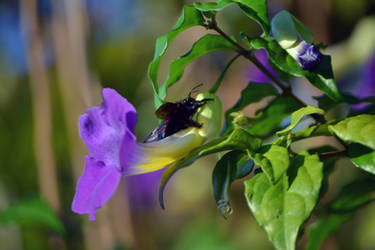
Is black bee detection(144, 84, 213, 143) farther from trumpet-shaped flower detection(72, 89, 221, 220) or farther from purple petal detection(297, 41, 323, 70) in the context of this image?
purple petal detection(297, 41, 323, 70)

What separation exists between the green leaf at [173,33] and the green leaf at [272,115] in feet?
0.62

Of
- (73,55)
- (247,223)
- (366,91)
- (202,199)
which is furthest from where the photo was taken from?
(202,199)

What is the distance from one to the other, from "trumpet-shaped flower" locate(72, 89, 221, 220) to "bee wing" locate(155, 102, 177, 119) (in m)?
0.03

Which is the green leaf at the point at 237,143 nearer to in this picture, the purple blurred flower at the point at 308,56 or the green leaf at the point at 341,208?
the purple blurred flower at the point at 308,56

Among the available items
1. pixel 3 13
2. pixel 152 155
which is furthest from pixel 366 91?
pixel 3 13

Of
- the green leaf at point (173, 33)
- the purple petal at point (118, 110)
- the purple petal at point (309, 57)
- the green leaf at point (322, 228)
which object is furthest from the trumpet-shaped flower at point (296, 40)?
the green leaf at point (322, 228)

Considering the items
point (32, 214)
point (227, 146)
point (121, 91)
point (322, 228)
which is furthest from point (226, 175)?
point (121, 91)

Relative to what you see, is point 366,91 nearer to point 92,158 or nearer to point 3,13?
point 92,158

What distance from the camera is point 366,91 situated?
1217mm

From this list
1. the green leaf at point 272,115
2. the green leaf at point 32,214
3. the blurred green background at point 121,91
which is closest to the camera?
the green leaf at point 272,115

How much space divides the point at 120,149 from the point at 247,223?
182cm

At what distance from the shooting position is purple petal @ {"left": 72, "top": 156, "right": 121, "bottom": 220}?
1.97 ft

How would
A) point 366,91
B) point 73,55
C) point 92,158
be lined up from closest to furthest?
point 92,158
point 366,91
point 73,55

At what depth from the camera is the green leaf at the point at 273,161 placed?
0.52 metres
